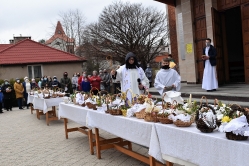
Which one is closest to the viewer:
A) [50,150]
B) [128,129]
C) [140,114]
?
[140,114]

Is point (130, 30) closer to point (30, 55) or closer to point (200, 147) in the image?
point (30, 55)

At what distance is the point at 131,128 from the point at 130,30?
2233cm

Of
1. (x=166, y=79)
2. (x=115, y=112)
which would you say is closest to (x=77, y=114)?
(x=115, y=112)

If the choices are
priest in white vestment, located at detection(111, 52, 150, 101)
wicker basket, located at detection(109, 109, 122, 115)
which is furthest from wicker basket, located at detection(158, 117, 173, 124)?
priest in white vestment, located at detection(111, 52, 150, 101)

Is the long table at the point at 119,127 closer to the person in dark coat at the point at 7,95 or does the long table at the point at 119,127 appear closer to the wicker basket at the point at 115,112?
the wicker basket at the point at 115,112

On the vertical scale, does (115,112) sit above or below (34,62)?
below

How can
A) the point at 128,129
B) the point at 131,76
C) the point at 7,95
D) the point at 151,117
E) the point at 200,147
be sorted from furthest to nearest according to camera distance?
the point at 7,95 → the point at 131,76 → the point at 128,129 → the point at 151,117 → the point at 200,147

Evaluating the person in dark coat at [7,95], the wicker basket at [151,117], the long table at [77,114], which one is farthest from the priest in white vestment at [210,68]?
the person in dark coat at [7,95]

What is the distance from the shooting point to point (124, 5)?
26.2m

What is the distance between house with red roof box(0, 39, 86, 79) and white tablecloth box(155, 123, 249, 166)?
21363mm

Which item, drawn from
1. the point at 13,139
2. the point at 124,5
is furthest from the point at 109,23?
the point at 13,139

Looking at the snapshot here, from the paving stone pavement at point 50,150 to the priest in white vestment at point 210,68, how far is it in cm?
372

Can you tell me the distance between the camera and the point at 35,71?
24250mm

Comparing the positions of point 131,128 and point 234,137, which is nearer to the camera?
point 234,137
